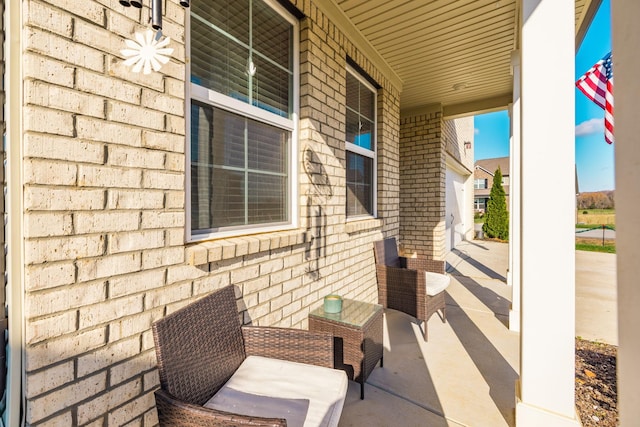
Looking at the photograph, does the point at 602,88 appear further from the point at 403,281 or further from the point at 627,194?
Answer: the point at 627,194

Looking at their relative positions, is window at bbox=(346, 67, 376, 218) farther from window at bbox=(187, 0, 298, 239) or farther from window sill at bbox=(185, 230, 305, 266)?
window sill at bbox=(185, 230, 305, 266)

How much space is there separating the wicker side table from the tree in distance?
11.9 metres

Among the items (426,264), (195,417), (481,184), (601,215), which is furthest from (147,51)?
(481,184)

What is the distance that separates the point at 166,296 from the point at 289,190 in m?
1.29

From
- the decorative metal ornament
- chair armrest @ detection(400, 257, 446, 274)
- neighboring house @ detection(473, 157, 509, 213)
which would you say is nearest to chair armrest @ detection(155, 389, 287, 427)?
the decorative metal ornament

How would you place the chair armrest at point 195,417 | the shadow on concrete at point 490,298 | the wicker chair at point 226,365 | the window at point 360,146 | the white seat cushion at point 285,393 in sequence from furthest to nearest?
the shadow on concrete at point 490,298, the window at point 360,146, the white seat cushion at point 285,393, the wicker chair at point 226,365, the chair armrest at point 195,417

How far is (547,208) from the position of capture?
162 cm

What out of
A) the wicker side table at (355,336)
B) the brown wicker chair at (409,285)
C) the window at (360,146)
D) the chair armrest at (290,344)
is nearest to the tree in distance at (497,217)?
the brown wicker chair at (409,285)

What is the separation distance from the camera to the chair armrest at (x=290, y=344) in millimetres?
1661

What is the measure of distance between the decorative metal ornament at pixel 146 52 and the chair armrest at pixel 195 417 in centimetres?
141

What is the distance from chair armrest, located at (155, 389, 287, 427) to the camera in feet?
3.35

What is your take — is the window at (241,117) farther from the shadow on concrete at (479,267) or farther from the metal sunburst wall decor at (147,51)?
the shadow on concrete at (479,267)

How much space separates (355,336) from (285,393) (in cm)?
79

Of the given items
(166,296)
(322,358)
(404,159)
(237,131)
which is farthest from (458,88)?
(166,296)
